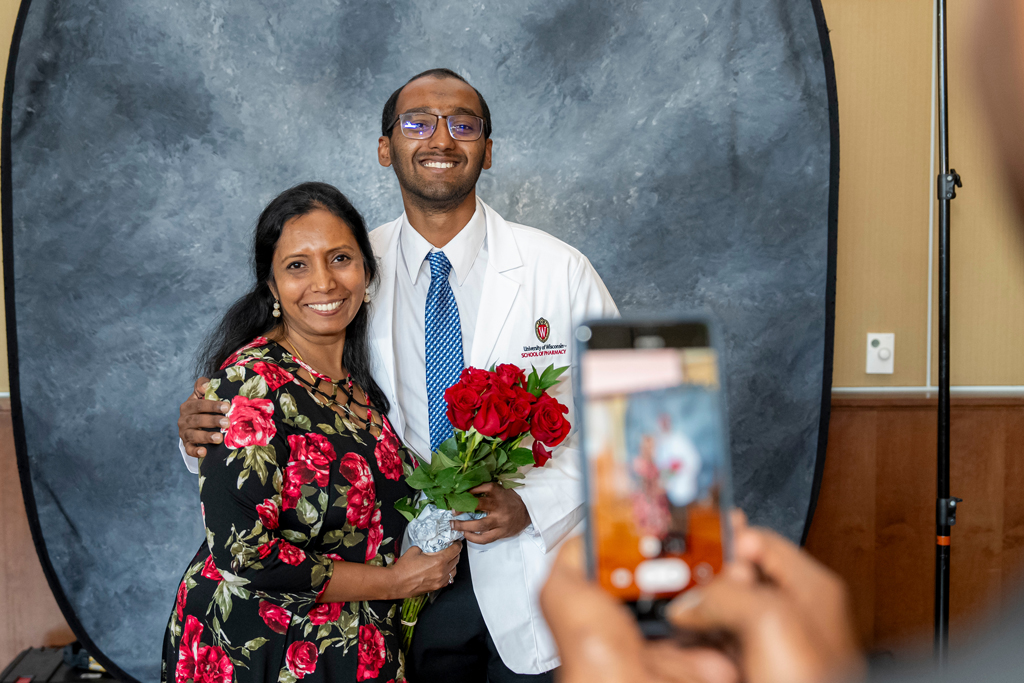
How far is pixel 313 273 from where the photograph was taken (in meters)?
1.52

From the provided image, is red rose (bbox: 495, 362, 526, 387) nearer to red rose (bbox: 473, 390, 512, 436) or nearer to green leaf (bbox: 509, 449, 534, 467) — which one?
red rose (bbox: 473, 390, 512, 436)

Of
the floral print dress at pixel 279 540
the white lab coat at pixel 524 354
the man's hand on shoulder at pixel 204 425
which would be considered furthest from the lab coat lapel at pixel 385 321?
the man's hand on shoulder at pixel 204 425

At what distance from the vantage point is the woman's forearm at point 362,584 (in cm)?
136

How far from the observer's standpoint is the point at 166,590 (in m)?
2.40

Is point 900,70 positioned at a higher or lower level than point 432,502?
higher

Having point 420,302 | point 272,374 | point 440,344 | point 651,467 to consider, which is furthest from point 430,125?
point 651,467

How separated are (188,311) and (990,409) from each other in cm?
300

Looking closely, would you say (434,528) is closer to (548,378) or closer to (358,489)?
(358,489)

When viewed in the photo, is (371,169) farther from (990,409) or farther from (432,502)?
(990,409)

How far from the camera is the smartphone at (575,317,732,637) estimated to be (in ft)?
1.56

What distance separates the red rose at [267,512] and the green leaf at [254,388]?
0.21m

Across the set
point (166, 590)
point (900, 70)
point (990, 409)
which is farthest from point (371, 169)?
point (990, 409)

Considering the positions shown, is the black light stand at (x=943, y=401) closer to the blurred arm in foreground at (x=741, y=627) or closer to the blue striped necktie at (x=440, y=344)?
the blue striped necktie at (x=440, y=344)

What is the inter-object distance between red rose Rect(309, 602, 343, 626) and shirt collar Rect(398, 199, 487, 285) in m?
0.88
